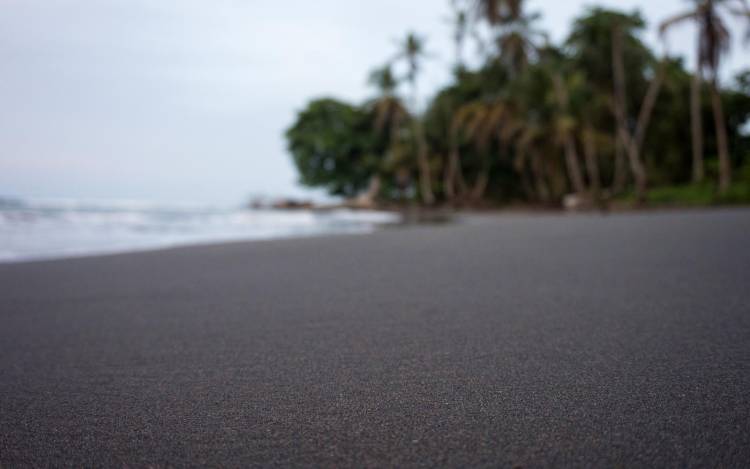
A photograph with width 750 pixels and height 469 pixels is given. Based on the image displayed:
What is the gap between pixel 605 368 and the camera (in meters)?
1.24

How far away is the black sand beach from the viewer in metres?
0.89

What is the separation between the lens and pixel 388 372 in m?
1.28

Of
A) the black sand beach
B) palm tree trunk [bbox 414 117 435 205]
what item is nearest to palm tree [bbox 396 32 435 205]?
palm tree trunk [bbox 414 117 435 205]

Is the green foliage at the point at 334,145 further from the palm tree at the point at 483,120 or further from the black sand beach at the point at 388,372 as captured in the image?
the black sand beach at the point at 388,372

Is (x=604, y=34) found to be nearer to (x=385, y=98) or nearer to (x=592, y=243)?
(x=385, y=98)

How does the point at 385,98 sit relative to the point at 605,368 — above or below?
above

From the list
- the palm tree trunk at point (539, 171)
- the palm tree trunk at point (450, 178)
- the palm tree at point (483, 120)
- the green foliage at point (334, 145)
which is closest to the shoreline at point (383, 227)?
the palm tree trunk at point (450, 178)

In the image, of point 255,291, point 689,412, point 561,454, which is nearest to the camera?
point 561,454

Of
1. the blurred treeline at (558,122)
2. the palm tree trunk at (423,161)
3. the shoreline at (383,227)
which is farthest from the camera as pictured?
the palm tree trunk at (423,161)

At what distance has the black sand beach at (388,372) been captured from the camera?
895 millimetres

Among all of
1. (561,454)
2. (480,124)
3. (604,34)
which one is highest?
(604,34)

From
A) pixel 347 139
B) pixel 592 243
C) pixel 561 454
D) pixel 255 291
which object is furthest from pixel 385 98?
pixel 561 454

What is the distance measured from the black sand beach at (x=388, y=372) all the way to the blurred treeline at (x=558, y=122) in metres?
14.7

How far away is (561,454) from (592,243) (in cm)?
396
